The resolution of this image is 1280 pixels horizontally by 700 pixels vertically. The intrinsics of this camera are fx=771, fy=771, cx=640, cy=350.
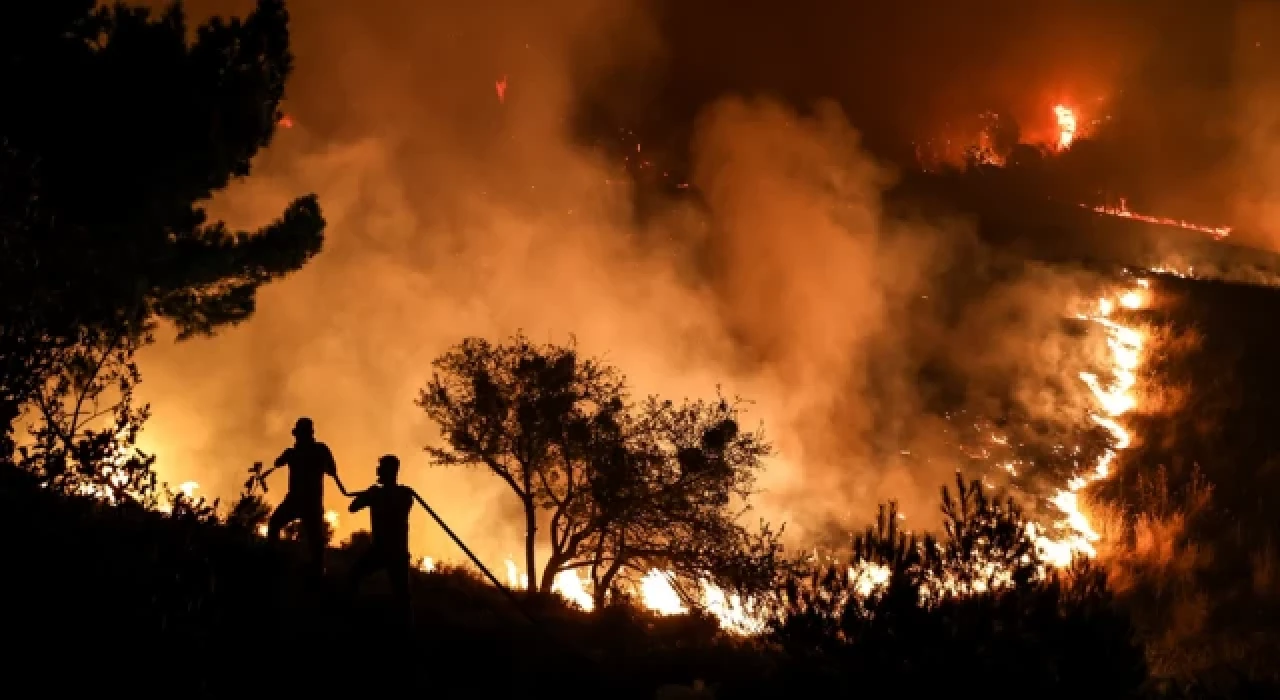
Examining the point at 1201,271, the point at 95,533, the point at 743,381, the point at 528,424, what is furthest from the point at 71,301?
the point at 1201,271

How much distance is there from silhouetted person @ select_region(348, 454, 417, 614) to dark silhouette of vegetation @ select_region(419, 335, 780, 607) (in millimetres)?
11321

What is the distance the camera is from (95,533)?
9.80 meters

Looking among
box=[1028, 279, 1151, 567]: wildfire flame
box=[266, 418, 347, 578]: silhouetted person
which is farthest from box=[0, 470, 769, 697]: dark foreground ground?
box=[1028, 279, 1151, 567]: wildfire flame

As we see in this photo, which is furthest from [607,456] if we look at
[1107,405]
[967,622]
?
[1107,405]

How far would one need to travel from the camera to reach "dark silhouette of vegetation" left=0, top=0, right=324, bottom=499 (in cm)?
1018

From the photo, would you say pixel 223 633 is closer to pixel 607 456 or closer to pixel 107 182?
pixel 107 182

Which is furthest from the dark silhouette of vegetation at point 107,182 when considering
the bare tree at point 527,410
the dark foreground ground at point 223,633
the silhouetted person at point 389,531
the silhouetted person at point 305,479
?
the bare tree at point 527,410

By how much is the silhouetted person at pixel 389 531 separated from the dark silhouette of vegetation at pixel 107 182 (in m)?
2.98

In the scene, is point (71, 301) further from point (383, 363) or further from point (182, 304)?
point (383, 363)

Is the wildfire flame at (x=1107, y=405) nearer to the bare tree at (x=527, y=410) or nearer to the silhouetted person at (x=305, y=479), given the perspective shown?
A: the bare tree at (x=527, y=410)

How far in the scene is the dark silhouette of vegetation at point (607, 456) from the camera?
71.3ft

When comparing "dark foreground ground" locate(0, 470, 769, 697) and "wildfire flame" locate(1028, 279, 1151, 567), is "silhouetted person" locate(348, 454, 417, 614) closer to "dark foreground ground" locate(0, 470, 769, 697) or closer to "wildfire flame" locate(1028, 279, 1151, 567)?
"dark foreground ground" locate(0, 470, 769, 697)

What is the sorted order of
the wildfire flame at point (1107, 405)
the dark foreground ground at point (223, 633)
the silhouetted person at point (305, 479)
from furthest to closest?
the wildfire flame at point (1107, 405) < the silhouetted person at point (305, 479) < the dark foreground ground at point (223, 633)

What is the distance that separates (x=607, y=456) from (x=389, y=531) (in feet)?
38.5
